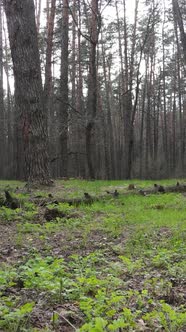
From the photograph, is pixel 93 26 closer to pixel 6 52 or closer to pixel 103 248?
pixel 103 248

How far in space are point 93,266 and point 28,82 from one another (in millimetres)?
6850

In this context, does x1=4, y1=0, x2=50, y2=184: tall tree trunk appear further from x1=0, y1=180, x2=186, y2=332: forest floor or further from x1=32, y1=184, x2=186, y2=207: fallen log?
x1=32, y1=184, x2=186, y2=207: fallen log

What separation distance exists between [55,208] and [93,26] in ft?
36.4

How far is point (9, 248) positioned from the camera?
463 cm

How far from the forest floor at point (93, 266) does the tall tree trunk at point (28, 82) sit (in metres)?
1.80

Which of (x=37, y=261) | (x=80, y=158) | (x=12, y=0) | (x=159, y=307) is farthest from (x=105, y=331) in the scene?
(x=80, y=158)

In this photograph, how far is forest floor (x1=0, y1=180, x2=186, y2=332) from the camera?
254 cm

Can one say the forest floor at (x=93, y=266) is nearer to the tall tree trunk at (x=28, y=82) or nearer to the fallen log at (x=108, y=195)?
the fallen log at (x=108, y=195)

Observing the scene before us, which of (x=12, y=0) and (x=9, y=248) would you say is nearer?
(x=9, y=248)

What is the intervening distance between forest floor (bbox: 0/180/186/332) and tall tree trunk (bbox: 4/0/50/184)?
5.91 feet

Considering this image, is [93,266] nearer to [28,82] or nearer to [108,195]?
[108,195]

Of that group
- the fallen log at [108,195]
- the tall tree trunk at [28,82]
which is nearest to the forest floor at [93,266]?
the fallen log at [108,195]

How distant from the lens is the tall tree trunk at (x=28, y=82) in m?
9.66

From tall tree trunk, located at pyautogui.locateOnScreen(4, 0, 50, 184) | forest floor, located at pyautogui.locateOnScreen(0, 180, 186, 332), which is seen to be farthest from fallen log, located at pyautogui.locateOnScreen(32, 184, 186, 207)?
tall tree trunk, located at pyautogui.locateOnScreen(4, 0, 50, 184)
